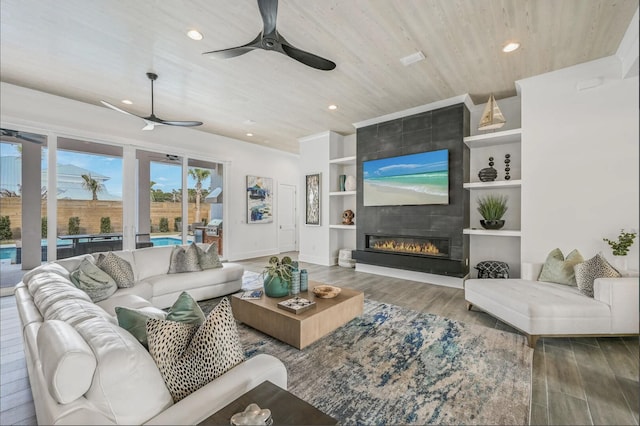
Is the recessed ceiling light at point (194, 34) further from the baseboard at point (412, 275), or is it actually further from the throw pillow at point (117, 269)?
the baseboard at point (412, 275)

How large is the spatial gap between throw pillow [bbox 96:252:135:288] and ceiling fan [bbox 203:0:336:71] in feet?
8.02

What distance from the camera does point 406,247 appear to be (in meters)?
5.20

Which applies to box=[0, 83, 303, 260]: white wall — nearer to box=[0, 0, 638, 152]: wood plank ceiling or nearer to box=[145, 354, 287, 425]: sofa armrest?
box=[0, 0, 638, 152]: wood plank ceiling

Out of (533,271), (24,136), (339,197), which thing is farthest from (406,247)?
(24,136)

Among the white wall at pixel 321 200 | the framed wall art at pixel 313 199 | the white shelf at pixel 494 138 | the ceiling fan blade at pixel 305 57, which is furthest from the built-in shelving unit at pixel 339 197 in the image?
the ceiling fan blade at pixel 305 57

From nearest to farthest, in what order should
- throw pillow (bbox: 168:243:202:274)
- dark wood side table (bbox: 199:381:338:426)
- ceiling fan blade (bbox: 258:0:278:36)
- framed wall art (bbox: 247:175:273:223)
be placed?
dark wood side table (bbox: 199:381:338:426)
ceiling fan blade (bbox: 258:0:278:36)
throw pillow (bbox: 168:243:202:274)
framed wall art (bbox: 247:175:273:223)

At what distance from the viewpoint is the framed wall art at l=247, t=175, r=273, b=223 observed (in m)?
7.41

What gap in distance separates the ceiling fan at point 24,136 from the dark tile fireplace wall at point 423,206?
17.8ft

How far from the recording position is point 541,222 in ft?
12.0

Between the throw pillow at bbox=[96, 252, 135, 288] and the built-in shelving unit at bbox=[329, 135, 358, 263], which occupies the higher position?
the built-in shelving unit at bbox=[329, 135, 358, 263]

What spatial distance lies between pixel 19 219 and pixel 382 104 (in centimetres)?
609

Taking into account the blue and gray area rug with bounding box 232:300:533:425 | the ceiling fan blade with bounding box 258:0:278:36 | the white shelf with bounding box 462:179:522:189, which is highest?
the ceiling fan blade with bounding box 258:0:278:36

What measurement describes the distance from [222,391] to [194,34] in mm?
3239

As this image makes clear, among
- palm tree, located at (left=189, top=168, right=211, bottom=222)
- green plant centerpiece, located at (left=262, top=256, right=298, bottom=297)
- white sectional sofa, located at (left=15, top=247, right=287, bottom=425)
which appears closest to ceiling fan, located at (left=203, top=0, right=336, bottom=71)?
green plant centerpiece, located at (left=262, top=256, right=298, bottom=297)
